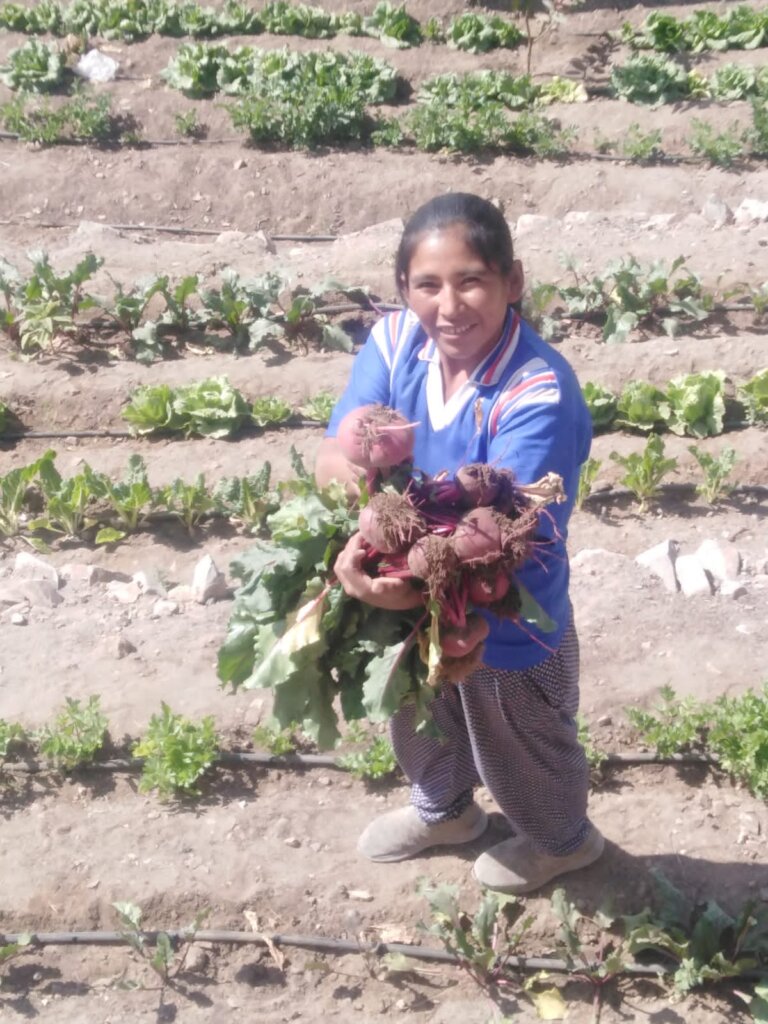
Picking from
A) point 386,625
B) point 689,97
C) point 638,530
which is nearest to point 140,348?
point 638,530

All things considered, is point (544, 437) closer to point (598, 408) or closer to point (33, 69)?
point (598, 408)

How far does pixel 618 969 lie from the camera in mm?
3365

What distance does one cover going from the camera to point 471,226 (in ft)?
8.85

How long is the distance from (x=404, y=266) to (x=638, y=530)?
3063 mm

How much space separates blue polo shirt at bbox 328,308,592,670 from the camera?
2.64 m

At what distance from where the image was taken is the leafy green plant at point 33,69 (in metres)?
11.0

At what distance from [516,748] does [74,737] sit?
1781 millimetres

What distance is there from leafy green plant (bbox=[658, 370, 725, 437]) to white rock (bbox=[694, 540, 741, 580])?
973 mm

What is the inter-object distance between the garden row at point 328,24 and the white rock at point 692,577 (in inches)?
295

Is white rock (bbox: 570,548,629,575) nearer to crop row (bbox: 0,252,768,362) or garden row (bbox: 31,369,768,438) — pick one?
garden row (bbox: 31,369,768,438)

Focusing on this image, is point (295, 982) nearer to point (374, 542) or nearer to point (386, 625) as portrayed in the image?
point (386, 625)

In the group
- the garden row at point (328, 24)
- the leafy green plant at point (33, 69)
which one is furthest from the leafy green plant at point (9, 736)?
the garden row at point (328, 24)

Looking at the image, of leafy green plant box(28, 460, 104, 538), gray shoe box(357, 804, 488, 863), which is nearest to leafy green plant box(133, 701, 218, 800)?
gray shoe box(357, 804, 488, 863)

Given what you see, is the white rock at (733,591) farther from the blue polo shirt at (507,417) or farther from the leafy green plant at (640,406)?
the blue polo shirt at (507,417)
